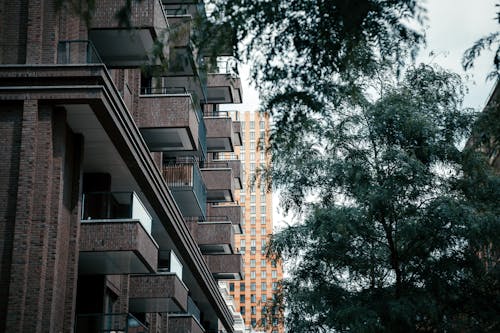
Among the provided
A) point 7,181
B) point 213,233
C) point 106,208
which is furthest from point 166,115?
point 213,233

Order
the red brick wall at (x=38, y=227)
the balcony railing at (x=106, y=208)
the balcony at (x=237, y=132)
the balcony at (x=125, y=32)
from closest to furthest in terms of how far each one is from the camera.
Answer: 1. the red brick wall at (x=38, y=227)
2. the balcony railing at (x=106, y=208)
3. the balcony at (x=125, y=32)
4. the balcony at (x=237, y=132)

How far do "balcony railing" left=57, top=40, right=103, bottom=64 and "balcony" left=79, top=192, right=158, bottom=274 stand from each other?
3389mm

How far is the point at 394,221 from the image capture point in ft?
78.9

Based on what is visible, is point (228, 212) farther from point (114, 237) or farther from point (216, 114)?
point (114, 237)

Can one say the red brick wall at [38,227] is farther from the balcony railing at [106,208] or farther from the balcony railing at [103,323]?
the balcony railing at [106,208]

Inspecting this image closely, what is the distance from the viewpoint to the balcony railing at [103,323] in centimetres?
2119

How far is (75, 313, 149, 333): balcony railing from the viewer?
834 inches

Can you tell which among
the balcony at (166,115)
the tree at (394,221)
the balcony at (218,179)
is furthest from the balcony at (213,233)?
the tree at (394,221)

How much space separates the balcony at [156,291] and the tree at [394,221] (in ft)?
11.3

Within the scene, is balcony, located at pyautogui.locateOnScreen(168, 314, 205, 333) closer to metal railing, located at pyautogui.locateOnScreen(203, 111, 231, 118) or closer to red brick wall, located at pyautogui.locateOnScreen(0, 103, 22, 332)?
metal railing, located at pyautogui.locateOnScreen(203, 111, 231, 118)

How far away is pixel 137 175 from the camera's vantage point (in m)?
23.9

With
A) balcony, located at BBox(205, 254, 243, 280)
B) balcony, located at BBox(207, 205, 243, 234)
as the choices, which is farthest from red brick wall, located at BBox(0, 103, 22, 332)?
balcony, located at BBox(207, 205, 243, 234)

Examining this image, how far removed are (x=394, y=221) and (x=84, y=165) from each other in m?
8.25

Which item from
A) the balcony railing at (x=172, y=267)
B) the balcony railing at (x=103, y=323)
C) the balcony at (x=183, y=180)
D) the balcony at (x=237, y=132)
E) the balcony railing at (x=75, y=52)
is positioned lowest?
the balcony railing at (x=103, y=323)
